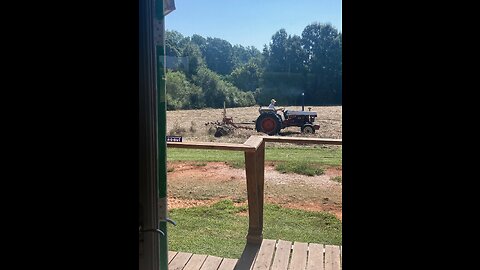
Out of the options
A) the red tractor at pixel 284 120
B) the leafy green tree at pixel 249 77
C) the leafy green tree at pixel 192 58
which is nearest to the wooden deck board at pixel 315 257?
the red tractor at pixel 284 120

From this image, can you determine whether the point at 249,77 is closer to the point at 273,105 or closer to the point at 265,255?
the point at 273,105

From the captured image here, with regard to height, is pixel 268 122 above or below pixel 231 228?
above

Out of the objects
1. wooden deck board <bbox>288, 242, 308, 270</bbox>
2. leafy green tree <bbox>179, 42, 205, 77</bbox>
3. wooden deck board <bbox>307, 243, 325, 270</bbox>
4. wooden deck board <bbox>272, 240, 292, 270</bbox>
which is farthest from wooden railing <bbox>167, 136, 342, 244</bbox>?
leafy green tree <bbox>179, 42, 205, 77</bbox>

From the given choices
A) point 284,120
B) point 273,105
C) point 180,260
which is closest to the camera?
point 273,105

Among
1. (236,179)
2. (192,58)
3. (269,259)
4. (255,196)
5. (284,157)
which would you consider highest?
(192,58)

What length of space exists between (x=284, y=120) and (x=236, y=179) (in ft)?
3.39

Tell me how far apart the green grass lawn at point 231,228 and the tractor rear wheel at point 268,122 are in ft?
2.04

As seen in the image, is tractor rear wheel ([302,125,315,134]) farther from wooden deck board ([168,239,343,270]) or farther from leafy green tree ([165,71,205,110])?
wooden deck board ([168,239,343,270])

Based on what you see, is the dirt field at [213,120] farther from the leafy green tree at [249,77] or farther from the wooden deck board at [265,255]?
Answer: the wooden deck board at [265,255]

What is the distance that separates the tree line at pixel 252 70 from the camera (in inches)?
40.0

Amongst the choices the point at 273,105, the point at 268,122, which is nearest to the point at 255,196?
the point at 268,122

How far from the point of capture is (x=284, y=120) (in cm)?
140

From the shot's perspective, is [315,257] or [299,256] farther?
[299,256]
